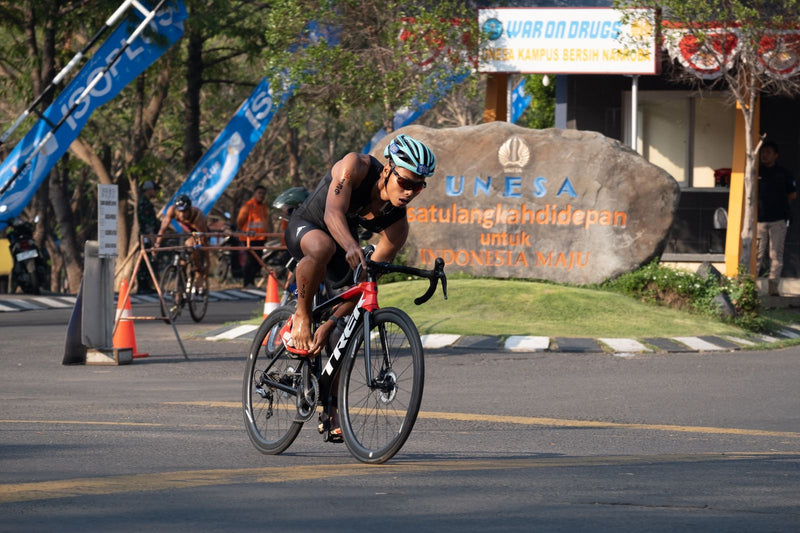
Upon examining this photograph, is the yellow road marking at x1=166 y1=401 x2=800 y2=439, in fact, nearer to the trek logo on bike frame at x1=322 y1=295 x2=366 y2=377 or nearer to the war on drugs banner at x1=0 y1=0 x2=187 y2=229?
the trek logo on bike frame at x1=322 y1=295 x2=366 y2=377

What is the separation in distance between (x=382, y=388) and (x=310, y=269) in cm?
77

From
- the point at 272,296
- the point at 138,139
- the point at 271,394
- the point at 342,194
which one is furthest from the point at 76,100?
the point at 342,194

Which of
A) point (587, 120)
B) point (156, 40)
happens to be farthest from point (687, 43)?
point (156, 40)

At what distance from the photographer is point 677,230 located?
82.8 feet

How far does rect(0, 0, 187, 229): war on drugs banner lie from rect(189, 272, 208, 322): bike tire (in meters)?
4.17

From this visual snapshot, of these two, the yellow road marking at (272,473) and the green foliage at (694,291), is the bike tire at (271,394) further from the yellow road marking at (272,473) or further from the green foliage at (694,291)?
the green foliage at (694,291)

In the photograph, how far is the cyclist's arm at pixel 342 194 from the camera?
712 centimetres

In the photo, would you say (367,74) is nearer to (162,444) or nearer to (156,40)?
(156,40)

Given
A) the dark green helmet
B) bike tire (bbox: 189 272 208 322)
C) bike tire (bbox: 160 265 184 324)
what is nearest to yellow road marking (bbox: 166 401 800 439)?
the dark green helmet

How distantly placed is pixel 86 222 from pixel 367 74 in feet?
81.0

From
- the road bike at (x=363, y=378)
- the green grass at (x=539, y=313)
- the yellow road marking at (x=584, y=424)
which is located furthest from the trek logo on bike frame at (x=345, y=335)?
the green grass at (x=539, y=313)

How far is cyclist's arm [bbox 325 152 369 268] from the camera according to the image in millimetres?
7125

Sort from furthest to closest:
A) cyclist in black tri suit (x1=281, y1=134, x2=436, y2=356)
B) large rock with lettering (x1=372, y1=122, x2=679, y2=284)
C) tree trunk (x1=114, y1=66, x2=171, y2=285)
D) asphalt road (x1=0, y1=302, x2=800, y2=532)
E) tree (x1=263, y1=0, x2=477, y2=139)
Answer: tree trunk (x1=114, y1=66, x2=171, y2=285) → tree (x1=263, y1=0, x2=477, y2=139) → large rock with lettering (x1=372, y1=122, x2=679, y2=284) → cyclist in black tri suit (x1=281, y1=134, x2=436, y2=356) → asphalt road (x1=0, y1=302, x2=800, y2=532)

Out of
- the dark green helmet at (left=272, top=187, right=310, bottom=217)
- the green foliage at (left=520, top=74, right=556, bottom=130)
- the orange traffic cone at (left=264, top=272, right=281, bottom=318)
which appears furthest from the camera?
the green foliage at (left=520, top=74, right=556, bottom=130)
